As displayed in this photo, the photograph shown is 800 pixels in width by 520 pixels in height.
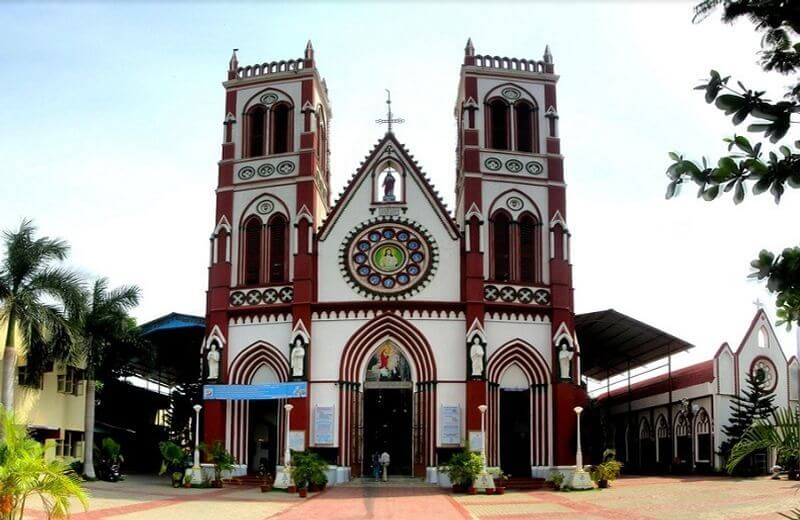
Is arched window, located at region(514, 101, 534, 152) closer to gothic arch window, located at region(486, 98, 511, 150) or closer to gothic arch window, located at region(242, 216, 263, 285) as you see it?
gothic arch window, located at region(486, 98, 511, 150)

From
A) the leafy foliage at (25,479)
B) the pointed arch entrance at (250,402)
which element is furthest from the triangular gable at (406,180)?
the leafy foliage at (25,479)

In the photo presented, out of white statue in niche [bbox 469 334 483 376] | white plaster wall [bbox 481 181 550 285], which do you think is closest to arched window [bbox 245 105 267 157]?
white plaster wall [bbox 481 181 550 285]

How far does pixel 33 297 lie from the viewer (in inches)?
1361

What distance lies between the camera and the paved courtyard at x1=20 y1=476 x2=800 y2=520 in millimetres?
26617

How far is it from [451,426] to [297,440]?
631 centimetres

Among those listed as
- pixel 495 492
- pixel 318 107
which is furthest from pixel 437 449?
pixel 318 107

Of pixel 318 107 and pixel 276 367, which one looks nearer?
pixel 276 367

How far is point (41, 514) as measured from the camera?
84.4ft

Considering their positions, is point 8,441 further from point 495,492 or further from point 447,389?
point 447,389

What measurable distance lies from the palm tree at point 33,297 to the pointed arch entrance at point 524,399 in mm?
17015

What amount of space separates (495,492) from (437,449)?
5.08 metres

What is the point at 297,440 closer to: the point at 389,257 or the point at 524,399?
the point at 389,257

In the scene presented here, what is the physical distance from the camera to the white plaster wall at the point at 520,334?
41.6 metres

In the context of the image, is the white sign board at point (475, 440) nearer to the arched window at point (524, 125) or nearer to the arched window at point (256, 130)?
the arched window at point (524, 125)
